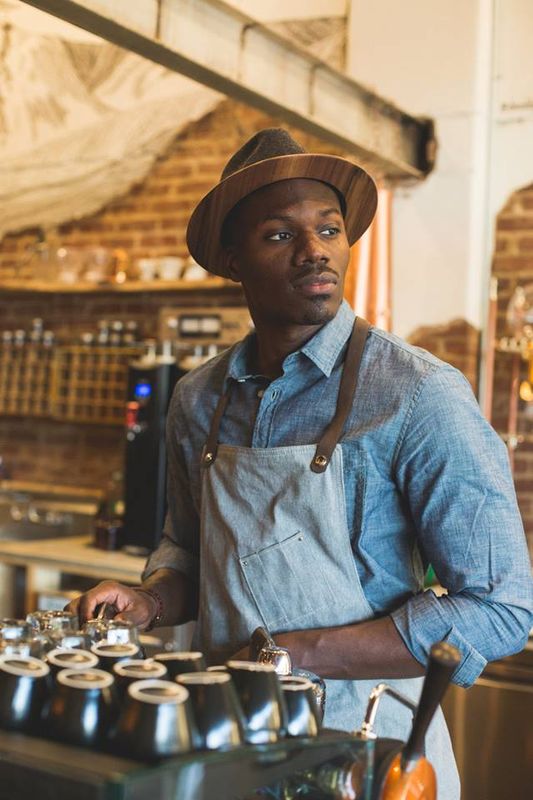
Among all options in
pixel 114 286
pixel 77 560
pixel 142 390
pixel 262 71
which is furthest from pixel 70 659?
pixel 114 286

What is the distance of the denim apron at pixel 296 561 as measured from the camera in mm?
1666

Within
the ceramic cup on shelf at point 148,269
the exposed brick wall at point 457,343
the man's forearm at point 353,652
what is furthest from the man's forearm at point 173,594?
the ceramic cup on shelf at point 148,269

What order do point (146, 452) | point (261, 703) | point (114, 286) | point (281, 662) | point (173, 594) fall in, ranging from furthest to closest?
point (114, 286) < point (146, 452) < point (173, 594) < point (281, 662) < point (261, 703)

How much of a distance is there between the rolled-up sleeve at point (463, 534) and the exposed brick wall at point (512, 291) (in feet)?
9.26

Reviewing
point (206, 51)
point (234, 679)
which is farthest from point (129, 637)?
point (206, 51)

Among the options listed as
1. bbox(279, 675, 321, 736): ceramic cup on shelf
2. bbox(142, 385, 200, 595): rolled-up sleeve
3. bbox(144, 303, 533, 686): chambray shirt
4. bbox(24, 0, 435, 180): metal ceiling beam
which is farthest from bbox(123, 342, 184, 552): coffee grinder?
bbox(279, 675, 321, 736): ceramic cup on shelf

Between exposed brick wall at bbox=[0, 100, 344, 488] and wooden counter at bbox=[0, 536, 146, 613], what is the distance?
4.12 feet

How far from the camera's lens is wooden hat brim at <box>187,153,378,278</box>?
179cm

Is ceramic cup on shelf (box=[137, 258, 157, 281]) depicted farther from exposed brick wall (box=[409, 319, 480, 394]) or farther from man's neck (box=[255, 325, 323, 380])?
man's neck (box=[255, 325, 323, 380])

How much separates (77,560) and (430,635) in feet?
9.72

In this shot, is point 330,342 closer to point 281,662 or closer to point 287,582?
point 287,582

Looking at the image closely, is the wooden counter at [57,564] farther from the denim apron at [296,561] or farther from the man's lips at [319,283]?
the man's lips at [319,283]

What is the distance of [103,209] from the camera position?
5.88 metres

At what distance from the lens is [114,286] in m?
5.56
